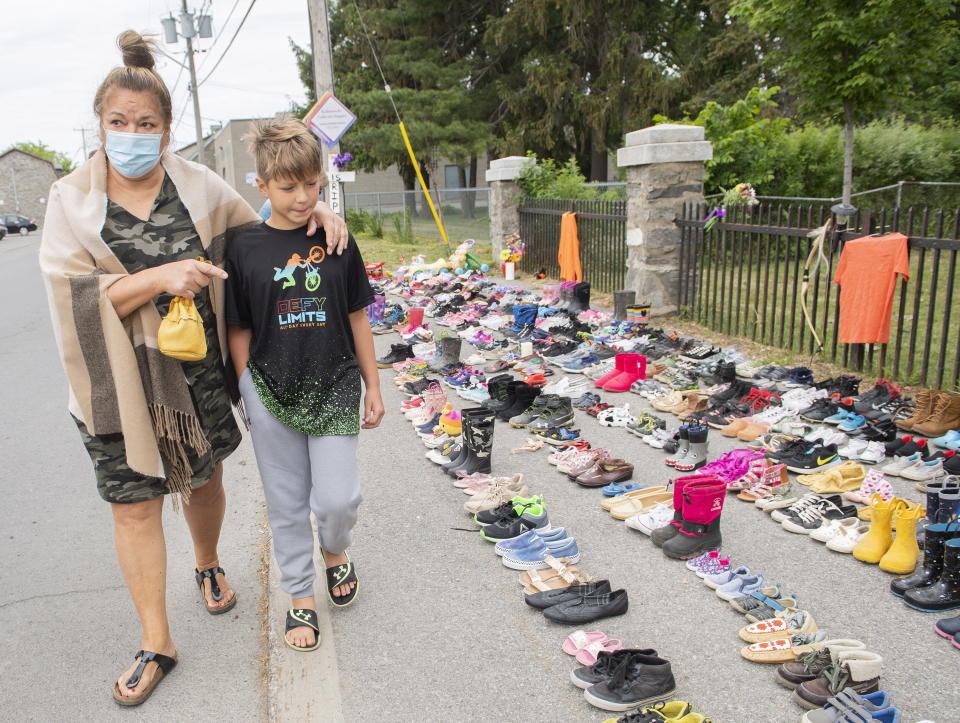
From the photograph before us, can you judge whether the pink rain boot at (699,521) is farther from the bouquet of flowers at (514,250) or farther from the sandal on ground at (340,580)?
the bouquet of flowers at (514,250)

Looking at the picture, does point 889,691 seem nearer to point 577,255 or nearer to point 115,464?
point 115,464

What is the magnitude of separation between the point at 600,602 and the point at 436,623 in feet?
2.45

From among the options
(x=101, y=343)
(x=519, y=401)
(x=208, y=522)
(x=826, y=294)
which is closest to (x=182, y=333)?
(x=101, y=343)

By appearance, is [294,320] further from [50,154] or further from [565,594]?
[50,154]

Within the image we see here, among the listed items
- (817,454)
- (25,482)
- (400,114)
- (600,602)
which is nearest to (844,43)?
(817,454)

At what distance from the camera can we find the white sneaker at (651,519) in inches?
165

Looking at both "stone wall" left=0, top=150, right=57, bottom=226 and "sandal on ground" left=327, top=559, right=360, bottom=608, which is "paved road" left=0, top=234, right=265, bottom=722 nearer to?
"sandal on ground" left=327, top=559, right=360, bottom=608

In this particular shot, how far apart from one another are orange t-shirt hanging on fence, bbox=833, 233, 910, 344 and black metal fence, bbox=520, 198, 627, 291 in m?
4.83

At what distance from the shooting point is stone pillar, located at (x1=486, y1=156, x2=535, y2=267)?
16047mm

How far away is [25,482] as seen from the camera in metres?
5.73

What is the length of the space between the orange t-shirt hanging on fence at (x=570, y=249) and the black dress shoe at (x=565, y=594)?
9927 mm

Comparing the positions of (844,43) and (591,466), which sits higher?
(844,43)

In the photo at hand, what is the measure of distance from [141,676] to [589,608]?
6.13 ft

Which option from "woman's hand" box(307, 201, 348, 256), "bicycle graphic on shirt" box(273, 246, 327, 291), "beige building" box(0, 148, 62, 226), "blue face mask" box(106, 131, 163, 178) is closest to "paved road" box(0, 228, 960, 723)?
"bicycle graphic on shirt" box(273, 246, 327, 291)
